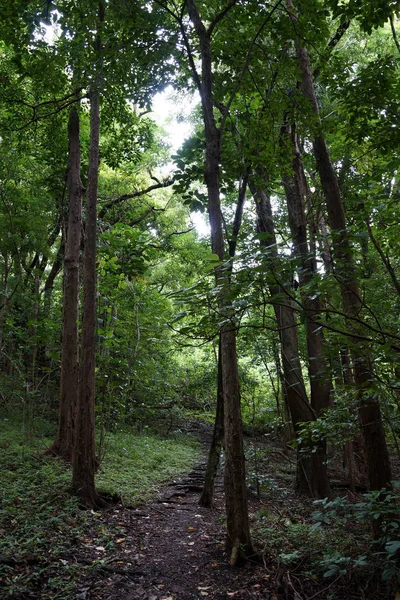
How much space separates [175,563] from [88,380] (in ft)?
9.49

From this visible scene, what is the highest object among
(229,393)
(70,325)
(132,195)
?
(132,195)

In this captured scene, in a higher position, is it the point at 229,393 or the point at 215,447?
the point at 229,393

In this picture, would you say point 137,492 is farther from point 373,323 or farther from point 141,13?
point 141,13

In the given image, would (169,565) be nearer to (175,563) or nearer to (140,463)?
(175,563)

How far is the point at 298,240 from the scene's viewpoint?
7.34 meters

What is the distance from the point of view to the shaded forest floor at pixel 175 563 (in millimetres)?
3670

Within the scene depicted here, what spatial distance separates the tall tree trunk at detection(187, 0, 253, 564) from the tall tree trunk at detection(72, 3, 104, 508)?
1953 millimetres

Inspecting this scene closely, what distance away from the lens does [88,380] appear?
6.49m

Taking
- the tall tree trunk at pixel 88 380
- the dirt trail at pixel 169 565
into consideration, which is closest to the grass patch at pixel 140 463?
the tall tree trunk at pixel 88 380

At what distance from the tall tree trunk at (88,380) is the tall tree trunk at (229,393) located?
1.95 m

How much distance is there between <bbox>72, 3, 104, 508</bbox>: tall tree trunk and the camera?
6164 millimetres

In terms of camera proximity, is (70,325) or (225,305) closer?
(225,305)

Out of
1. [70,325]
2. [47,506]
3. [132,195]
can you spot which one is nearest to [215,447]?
[47,506]

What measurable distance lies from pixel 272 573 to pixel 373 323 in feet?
10.4
